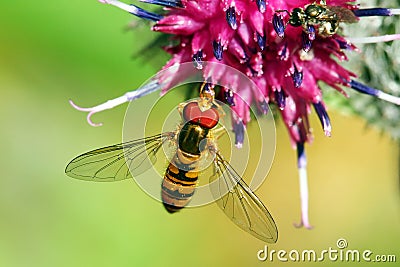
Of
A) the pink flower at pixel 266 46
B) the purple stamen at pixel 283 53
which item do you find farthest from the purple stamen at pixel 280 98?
the purple stamen at pixel 283 53

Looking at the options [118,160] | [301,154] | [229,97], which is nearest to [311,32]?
[229,97]

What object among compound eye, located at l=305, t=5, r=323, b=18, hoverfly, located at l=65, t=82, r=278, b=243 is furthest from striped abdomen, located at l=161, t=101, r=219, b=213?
compound eye, located at l=305, t=5, r=323, b=18

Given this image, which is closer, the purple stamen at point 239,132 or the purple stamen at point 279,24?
the purple stamen at point 279,24

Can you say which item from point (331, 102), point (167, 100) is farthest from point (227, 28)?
point (167, 100)

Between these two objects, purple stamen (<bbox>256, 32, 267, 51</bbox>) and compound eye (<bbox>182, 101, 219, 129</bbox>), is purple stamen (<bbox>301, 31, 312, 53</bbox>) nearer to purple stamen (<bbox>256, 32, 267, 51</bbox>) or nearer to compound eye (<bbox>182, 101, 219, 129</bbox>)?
purple stamen (<bbox>256, 32, 267, 51</bbox>)

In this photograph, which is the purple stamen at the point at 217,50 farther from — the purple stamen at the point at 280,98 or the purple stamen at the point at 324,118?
the purple stamen at the point at 324,118

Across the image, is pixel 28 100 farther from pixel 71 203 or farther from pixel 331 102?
pixel 331 102

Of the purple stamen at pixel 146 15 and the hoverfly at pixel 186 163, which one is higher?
the purple stamen at pixel 146 15
